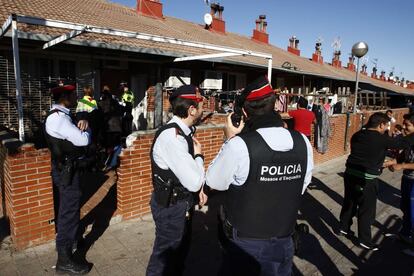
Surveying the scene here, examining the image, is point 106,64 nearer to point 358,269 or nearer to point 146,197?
point 146,197

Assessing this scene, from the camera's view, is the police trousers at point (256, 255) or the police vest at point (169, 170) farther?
the police vest at point (169, 170)

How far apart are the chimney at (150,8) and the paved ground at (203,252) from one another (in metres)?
11.5

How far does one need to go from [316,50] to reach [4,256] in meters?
27.4

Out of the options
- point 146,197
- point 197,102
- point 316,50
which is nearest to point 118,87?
point 146,197

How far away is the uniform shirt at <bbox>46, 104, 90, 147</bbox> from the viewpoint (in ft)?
9.86

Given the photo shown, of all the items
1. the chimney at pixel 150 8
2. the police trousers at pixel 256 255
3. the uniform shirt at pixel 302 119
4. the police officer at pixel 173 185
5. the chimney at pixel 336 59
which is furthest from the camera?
the chimney at pixel 336 59

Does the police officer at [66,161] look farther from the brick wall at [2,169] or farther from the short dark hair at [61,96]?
the brick wall at [2,169]

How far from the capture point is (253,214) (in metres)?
1.91

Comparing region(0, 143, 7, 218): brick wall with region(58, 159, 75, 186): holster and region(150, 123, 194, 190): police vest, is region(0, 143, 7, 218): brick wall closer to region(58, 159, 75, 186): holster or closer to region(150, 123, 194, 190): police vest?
region(58, 159, 75, 186): holster

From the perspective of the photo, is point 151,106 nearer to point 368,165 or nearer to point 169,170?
point 368,165

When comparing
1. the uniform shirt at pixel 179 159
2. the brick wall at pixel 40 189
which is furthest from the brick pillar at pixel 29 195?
the uniform shirt at pixel 179 159

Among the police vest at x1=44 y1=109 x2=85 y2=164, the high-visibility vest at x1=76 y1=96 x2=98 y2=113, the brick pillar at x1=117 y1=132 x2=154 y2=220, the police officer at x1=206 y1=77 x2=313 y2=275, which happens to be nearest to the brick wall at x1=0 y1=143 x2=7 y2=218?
the police vest at x1=44 y1=109 x2=85 y2=164

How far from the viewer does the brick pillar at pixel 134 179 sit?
14.1 feet

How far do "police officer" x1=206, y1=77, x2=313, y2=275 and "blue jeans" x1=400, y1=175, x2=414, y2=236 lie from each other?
2.90m
